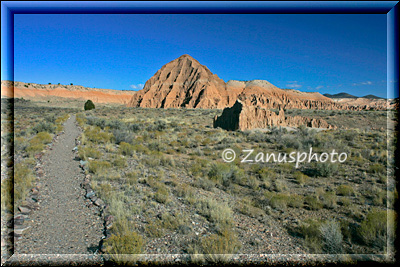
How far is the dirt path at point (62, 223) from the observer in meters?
2.46

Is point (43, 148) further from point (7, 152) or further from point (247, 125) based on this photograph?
point (247, 125)

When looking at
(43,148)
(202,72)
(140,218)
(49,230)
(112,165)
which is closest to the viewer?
(49,230)

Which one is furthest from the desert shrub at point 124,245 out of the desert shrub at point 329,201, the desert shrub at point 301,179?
the desert shrub at point 301,179

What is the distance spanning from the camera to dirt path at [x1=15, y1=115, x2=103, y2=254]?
246 cm

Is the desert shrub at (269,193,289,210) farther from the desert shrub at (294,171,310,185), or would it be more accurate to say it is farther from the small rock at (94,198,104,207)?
the small rock at (94,198,104,207)

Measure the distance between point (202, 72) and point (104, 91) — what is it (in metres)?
73.1

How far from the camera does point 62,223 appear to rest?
2.98 metres

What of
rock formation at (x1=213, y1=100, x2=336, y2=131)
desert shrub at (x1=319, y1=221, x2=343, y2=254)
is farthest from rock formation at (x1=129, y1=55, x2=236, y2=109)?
desert shrub at (x1=319, y1=221, x2=343, y2=254)

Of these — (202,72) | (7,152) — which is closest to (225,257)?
(7,152)

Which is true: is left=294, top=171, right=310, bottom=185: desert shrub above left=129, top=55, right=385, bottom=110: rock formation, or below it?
below

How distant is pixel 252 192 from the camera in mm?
5523

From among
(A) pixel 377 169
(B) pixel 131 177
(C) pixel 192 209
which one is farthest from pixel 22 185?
(A) pixel 377 169

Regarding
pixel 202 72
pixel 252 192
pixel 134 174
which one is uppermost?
pixel 202 72

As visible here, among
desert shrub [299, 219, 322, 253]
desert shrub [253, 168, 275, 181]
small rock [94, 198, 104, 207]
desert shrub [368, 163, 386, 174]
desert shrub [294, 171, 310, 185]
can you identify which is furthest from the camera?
desert shrub [368, 163, 386, 174]
